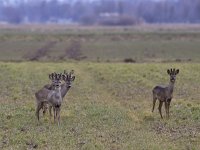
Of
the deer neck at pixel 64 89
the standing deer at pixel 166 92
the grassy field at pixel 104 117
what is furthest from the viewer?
the standing deer at pixel 166 92

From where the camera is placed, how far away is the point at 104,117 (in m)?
20.7

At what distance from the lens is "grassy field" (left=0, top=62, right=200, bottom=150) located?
1644 centimetres

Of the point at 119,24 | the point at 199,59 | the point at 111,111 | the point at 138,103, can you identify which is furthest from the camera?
the point at 119,24

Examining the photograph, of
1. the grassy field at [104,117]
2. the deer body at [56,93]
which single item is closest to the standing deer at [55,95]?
the deer body at [56,93]

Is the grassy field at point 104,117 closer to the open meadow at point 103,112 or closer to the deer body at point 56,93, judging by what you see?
the open meadow at point 103,112

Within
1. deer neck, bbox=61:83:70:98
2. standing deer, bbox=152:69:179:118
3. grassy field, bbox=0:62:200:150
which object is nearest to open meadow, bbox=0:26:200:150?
grassy field, bbox=0:62:200:150

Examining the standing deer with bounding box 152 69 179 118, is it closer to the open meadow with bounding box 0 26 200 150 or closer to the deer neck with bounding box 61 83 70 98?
the open meadow with bounding box 0 26 200 150

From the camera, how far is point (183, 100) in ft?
85.3

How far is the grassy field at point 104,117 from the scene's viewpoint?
1644cm

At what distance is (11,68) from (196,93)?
56.7ft

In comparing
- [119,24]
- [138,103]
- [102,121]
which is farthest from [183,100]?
[119,24]

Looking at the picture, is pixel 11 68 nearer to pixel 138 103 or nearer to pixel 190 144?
pixel 138 103

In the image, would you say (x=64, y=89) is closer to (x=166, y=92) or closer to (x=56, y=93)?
(x=56, y=93)

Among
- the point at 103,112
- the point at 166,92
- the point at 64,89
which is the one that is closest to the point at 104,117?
the point at 103,112
